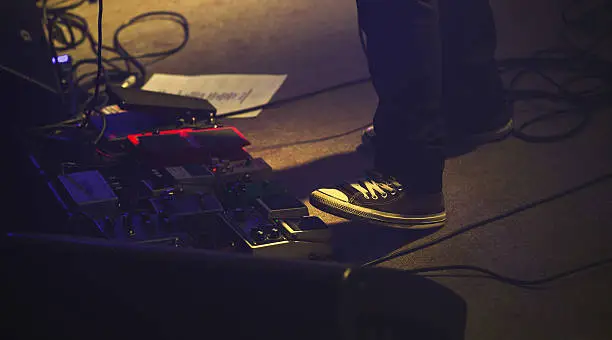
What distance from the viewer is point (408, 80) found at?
1.19m

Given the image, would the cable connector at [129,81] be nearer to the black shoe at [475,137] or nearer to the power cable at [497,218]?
the black shoe at [475,137]

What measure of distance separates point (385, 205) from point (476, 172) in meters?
0.31

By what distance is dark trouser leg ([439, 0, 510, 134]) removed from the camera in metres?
1.49

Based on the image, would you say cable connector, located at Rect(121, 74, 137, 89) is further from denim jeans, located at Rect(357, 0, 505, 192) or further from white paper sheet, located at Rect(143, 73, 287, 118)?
denim jeans, located at Rect(357, 0, 505, 192)

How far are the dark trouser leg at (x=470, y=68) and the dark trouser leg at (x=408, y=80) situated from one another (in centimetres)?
32

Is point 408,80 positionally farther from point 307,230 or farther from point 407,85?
point 307,230

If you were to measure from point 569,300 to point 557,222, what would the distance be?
0.24 metres

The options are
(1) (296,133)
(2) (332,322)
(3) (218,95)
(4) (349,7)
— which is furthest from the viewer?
(4) (349,7)

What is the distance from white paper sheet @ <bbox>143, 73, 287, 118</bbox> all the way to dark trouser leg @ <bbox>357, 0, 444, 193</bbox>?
0.66 meters

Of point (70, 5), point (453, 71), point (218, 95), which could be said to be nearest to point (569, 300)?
point (453, 71)

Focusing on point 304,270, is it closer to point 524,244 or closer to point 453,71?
point 524,244

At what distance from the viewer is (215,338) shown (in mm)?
582

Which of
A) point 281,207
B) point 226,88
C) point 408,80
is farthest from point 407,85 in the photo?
point 226,88

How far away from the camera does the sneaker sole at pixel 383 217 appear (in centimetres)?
120
